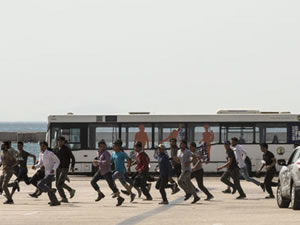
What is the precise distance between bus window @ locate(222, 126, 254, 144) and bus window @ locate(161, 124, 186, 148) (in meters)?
1.70

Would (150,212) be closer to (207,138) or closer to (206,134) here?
(207,138)

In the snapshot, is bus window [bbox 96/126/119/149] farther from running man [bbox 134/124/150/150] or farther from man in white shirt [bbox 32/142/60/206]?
man in white shirt [bbox 32/142/60/206]

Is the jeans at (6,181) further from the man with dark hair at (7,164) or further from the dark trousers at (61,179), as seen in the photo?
the dark trousers at (61,179)

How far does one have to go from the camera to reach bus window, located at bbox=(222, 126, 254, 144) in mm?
43562

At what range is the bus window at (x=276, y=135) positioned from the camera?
43375mm

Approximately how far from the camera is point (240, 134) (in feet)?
143

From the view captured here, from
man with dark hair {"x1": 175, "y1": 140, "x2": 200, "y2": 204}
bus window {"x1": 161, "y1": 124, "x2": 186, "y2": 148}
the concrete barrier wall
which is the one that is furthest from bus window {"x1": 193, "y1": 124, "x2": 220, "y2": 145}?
the concrete barrier wall

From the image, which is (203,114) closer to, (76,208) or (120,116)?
(120,116)

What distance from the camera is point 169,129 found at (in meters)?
44.1

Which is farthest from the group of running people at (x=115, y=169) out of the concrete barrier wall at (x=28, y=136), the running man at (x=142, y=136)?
the concrete barrier wall at (x=28, y=136)

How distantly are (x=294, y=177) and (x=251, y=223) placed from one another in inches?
Result: 128

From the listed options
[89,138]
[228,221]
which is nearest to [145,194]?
[228,221]

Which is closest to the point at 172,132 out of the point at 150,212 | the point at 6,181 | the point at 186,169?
the point at 186,169

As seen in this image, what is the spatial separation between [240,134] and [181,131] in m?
2.43
